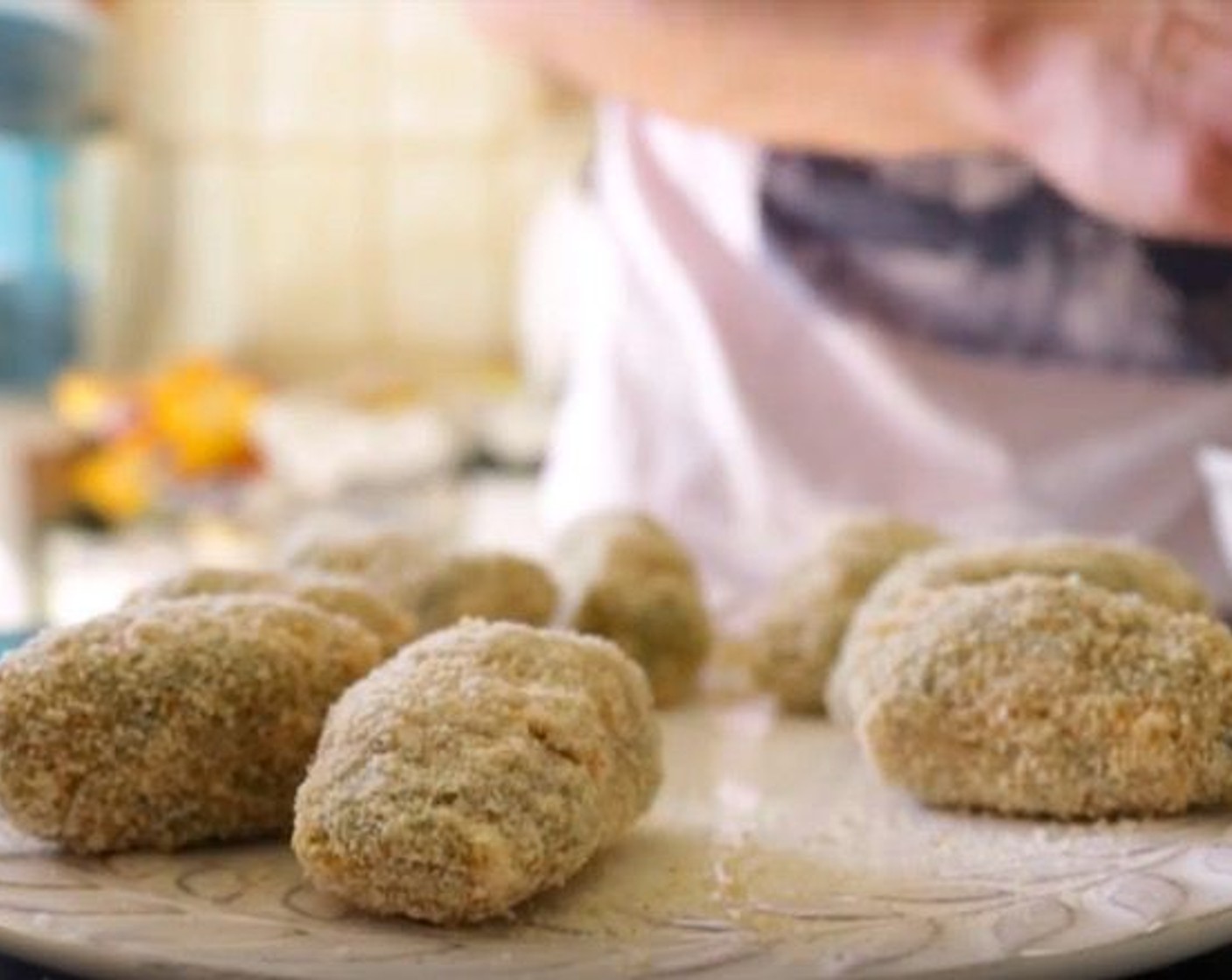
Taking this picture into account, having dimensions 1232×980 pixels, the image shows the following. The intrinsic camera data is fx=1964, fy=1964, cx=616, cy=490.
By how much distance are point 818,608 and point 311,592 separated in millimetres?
168

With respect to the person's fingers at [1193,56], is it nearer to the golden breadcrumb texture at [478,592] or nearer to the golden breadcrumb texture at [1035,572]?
the golden breadcrumb texture at [1035,572]

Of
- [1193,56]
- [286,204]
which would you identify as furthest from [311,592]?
[286,204]

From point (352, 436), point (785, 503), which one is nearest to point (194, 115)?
point (352, 436)

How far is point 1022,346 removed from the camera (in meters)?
0.84

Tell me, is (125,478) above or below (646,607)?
below

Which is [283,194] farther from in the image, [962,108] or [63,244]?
[962,108]

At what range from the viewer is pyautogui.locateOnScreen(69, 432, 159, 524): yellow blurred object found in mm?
2021

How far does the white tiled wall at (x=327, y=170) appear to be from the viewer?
2404mm

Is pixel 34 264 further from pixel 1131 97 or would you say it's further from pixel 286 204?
pixel 1131 97

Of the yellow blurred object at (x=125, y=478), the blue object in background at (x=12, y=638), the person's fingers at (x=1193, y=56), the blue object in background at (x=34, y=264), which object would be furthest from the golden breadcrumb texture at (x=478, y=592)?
the blue object in background at (x=34, y=264)

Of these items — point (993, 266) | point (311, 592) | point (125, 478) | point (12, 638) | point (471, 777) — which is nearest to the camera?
point (471, 777)

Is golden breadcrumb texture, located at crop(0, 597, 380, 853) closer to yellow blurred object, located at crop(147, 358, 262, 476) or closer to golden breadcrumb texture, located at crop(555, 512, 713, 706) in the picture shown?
golden breadcrumb texture, located at crop(555, 512, 713, 706)

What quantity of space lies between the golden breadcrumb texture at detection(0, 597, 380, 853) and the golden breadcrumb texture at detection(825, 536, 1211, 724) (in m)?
0.16

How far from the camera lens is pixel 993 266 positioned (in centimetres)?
84
